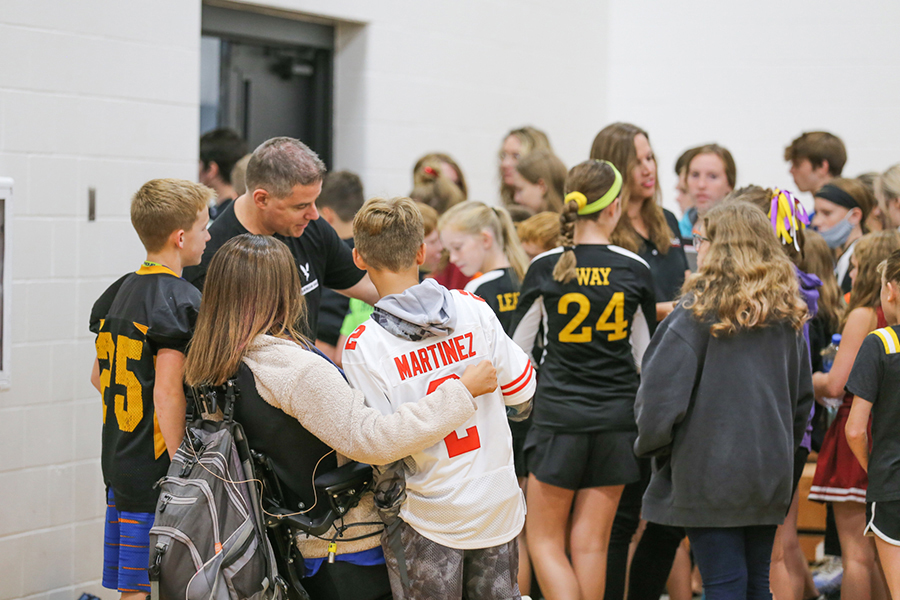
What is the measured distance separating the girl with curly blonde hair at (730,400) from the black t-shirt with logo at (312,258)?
1.06 metres

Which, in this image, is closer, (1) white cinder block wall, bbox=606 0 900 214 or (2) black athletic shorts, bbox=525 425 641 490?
(2) black athletic shorts, bbox=525 425 641 490

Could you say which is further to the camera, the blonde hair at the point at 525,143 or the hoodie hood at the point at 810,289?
the blonde hair at the point at 525,143

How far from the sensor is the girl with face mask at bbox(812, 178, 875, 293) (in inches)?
155

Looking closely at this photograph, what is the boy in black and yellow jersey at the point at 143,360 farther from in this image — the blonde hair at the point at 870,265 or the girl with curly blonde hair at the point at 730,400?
the blonde hair at the point at 870,265

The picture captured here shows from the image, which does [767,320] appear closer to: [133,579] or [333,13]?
[133,579]

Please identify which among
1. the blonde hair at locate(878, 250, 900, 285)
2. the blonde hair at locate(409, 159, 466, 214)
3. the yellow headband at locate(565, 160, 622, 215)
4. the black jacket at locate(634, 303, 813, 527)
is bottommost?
the black jacket at locate(634, 303, 813, 527)

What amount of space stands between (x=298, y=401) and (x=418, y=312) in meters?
0.33

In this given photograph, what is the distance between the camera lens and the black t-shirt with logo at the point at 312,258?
2623 millimetres

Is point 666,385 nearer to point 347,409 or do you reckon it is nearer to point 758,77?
point 347,409

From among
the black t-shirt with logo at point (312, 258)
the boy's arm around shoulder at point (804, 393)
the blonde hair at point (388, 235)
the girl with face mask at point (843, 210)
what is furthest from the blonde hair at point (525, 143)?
the blonde hair at point (388, 235)

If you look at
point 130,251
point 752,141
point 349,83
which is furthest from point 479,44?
point 130,251

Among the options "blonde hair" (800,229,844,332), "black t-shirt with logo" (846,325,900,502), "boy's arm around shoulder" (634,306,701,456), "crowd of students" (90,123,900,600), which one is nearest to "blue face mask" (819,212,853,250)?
"crowd of students" (90,123,900,600)

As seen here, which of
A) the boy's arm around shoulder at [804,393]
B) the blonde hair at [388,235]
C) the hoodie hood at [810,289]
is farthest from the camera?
the hoodie hood at [810,289]

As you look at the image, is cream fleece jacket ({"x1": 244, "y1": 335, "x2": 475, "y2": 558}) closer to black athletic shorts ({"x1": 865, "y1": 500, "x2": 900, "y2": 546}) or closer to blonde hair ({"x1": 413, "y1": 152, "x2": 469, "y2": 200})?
black athletic shorts ({"x1": 865, "y1": 500, "x2": 900, "y2": 546})
